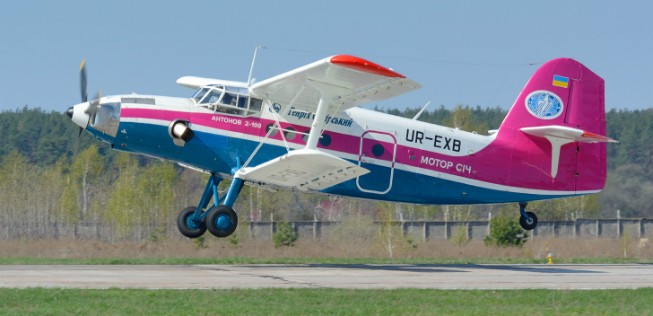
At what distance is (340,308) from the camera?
15.6 m

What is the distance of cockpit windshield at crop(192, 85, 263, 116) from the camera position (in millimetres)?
22969

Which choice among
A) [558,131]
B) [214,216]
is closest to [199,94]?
[214,216]

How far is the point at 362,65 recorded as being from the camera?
67.4ft

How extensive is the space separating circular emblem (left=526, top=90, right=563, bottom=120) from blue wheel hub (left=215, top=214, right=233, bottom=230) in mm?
8737

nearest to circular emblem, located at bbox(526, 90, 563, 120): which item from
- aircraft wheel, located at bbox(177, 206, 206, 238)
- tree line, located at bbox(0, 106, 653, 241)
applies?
aircraft wheel, located at bbox(177, 206, 206, 238)

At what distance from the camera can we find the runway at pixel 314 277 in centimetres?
1847

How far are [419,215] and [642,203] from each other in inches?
407

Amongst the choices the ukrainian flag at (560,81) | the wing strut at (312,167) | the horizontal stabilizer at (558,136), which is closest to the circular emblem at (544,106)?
the ukrainian flag at (560,81)

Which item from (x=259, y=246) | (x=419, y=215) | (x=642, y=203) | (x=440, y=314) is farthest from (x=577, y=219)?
(x=440, y=314)

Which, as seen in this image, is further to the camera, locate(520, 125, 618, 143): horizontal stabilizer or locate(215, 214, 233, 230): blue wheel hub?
locate(520, 125, 618, 143): horizontal stabilizer

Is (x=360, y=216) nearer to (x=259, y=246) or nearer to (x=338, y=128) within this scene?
(x=259, y=246)

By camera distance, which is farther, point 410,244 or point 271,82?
point 410,244

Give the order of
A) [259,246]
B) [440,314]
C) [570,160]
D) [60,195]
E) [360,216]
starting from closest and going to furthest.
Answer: [440,314]
[570,160]
[259,246]
[360,216]
[60,195]

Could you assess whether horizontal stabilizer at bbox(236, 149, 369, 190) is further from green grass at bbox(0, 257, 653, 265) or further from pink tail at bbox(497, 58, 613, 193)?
pink tail at bbox(497, 58, 613, 193)
